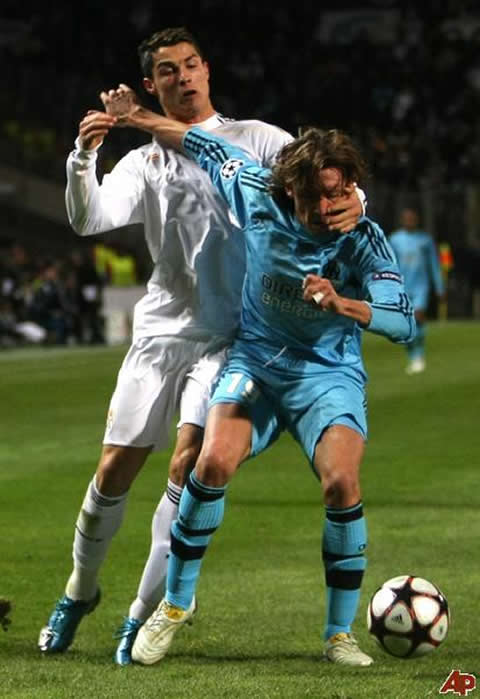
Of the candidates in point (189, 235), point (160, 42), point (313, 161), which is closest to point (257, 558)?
point (189, 235)

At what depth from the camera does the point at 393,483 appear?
12031 mm

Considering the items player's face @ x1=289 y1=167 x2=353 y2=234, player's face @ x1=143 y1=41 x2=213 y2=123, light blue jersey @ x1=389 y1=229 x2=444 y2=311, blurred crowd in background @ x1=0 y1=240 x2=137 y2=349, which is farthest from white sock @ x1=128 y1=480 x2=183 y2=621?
blurred crowd in background @ x1=0 y1=240 x2=137 y2=349

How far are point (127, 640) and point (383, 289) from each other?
169 cm

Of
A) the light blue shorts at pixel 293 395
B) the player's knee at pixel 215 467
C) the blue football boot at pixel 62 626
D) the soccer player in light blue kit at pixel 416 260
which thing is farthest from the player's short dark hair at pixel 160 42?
the soccer player in light blue kit at pixel 416 260

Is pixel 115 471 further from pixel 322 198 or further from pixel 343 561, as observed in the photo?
pixel 322 198

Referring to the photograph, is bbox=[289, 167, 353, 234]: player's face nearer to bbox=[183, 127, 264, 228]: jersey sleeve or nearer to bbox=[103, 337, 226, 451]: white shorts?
bbox=[183, 127, 264, 228]: jersey sleeve

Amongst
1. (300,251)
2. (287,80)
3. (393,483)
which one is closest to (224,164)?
(300,251)

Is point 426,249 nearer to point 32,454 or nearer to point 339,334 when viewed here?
point 32,454

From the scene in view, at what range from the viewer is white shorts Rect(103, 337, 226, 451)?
21.4 feet

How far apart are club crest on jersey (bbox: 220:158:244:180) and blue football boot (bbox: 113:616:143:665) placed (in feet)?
5.77

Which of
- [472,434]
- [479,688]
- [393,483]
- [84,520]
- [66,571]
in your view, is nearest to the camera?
[479,688]

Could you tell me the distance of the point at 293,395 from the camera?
6254 millimetres

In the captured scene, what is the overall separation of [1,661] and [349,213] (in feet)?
7.09

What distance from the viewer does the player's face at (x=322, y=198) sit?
19.7ft
